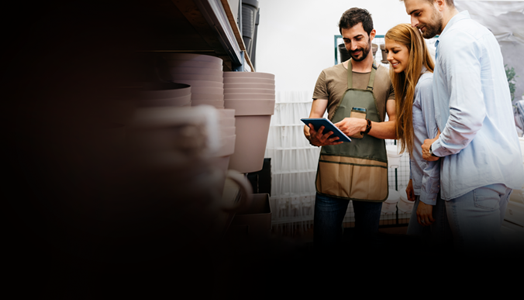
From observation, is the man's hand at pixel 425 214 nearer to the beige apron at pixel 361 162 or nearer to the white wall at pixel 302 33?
the beige apron at pixel 361 162

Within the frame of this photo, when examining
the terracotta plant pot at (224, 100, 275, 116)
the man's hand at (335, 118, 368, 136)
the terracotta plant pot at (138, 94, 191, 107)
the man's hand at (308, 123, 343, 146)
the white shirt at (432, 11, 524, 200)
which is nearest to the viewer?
the terracotta plant pot at (138, 94, 191, 107)

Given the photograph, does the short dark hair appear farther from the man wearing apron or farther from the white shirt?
the white shirt

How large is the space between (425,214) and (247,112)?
1.26 meters

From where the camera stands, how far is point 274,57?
3.18 m

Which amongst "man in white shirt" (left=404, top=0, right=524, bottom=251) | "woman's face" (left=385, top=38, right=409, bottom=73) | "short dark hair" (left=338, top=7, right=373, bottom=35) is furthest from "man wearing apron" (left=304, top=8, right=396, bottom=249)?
"man in white shirt" (left=404, top=0, right=524, bottom=251)

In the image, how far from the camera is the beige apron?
1637 mm

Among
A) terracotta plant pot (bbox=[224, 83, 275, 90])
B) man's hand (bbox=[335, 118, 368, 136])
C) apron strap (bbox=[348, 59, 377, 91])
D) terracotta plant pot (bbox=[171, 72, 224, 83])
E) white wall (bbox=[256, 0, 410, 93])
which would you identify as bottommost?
man's hand (bbox=[335, 118, 368, 136])

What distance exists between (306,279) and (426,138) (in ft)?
4.10

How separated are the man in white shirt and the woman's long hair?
213 millimetres

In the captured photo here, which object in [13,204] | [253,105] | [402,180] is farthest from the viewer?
[402,180]

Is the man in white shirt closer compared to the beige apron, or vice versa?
the man in white shirt

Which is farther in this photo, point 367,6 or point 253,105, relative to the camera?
point 367,6

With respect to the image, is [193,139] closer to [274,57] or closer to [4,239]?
[4,239]

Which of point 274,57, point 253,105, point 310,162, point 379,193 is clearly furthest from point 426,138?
point 274,57
